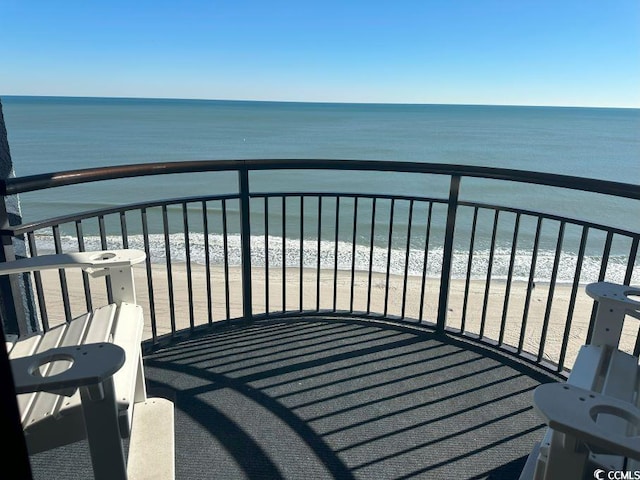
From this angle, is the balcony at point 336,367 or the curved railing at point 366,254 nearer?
→ the balcony at point 336,367

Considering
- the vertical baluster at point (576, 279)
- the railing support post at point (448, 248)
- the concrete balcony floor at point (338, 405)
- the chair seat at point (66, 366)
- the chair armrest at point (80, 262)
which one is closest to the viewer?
the chair seat at point (66, 366)

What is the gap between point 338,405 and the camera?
1.97 metres

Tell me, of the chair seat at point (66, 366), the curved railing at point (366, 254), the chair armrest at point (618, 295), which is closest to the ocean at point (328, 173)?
the curved railing at point (366, 254)

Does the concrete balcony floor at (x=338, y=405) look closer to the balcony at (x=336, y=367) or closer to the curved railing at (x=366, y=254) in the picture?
the balcony at (x=336, y=367)

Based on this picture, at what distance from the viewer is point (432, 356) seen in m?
2.38

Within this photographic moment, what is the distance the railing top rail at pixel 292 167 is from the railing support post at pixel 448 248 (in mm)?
96

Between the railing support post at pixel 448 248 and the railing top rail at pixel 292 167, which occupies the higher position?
the railing top rail at pixel 292 167

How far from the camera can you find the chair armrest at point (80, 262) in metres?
1.51

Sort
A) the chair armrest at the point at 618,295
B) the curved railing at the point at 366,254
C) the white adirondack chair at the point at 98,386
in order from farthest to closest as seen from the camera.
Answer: the curved railing at the point at 366,254 → the chair armrest at the point at 618,295 → the white adirondack chair at the point at 98,386

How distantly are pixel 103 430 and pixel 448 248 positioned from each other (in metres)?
1.89

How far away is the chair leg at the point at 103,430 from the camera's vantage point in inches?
39.8

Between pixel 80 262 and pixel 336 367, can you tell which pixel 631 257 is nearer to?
pixel 336 367

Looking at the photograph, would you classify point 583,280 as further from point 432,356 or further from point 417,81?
point 417,81

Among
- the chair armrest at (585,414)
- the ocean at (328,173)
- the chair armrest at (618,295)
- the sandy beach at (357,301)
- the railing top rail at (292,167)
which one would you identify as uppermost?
the railing top rail at (292,167)
